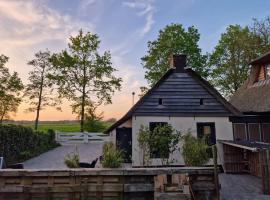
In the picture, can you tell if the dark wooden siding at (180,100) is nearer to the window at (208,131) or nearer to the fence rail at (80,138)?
the window at (208,131)

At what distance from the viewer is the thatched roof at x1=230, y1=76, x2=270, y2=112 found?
54.3ft

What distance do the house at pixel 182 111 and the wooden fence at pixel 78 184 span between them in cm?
771

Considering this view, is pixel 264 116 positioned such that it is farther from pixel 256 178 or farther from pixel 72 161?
pixel 72 161

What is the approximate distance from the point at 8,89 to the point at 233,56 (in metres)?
23.7

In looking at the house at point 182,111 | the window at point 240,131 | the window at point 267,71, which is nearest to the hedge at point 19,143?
the house at point 182,111

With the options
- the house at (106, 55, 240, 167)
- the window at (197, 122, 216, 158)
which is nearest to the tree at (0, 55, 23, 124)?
the house at (106, 55, 240, 167)

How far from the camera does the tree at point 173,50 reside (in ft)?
99.6

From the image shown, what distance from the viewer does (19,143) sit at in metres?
18.5

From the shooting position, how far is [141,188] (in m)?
8.11

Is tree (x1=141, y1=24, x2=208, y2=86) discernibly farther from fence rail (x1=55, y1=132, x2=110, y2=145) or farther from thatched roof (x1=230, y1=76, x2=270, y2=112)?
thatched roof (x1=230, y1=76, x2=270, y2=112)

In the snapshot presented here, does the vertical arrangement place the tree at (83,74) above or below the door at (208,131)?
above

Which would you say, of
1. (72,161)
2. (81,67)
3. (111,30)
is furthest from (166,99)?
(81,67)

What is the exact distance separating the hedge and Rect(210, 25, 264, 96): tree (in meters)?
19.2

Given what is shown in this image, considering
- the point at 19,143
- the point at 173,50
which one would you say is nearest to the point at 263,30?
the point at 173,50
